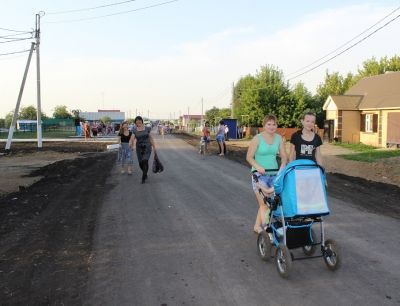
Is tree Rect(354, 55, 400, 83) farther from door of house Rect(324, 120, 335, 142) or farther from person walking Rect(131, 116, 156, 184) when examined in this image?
person walking Rect(131, 116, 156, 184)

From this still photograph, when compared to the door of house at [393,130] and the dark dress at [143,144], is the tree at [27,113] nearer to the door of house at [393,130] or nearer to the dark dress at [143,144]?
the door of house at [393,130]

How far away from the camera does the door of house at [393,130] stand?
2931 centimetres

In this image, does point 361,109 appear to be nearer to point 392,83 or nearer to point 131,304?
point 392,83

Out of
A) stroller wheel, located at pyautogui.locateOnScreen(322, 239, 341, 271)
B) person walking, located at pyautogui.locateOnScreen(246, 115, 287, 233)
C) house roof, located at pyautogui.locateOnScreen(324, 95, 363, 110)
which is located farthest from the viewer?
house roof, located at pyautogui.locateOnScreen(324, 95, 363, 110)

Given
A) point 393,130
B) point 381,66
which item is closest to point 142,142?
point 393,130

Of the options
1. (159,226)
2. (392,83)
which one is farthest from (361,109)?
(159,226)

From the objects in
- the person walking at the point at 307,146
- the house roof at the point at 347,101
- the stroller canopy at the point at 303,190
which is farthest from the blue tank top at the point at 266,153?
the house roof at the point at 347,101

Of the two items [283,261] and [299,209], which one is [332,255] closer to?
[283,261]

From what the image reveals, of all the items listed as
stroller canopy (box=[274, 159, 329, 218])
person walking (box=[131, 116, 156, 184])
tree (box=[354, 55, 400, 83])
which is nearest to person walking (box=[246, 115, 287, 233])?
stroller canopy (box=[274, 159, 329, 218])

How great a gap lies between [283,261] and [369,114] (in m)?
31.0

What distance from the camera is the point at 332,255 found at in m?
5.18

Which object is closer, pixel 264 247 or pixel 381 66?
pixel 264 247

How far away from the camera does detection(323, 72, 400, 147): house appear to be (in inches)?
1185

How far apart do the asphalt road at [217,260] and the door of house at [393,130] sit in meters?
21.6
